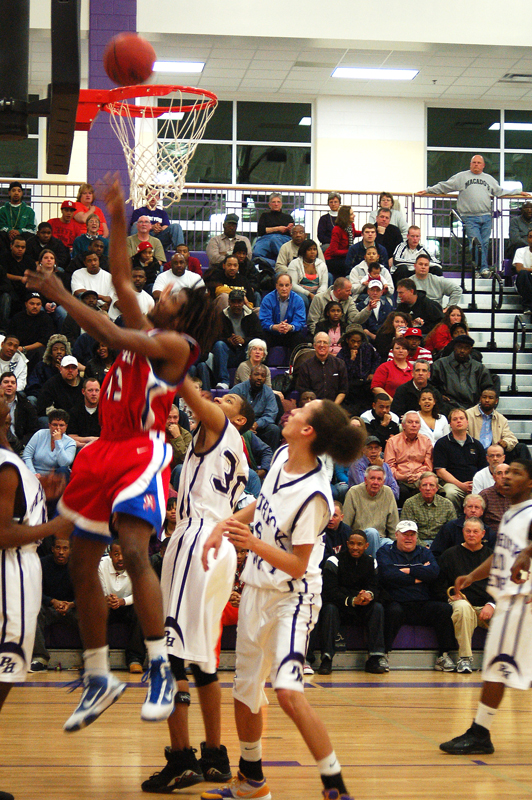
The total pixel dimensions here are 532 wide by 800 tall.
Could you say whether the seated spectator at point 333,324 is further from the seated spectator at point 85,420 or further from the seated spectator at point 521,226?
the seated spectator at point 521,226

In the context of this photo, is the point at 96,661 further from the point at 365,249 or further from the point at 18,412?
the point at 365,249

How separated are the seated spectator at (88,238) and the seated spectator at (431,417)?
5.06 m

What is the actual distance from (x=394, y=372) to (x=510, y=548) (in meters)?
6.29

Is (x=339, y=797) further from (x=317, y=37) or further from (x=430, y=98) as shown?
(x=430, y=98)

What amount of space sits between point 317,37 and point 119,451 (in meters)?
14.0

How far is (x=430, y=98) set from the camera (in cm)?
2005

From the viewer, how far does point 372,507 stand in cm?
968

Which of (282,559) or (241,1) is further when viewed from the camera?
(241,1)

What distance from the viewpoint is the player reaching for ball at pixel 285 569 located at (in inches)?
160

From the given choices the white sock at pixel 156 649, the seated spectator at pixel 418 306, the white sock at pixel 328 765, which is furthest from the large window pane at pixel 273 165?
the white sock at pixel 328 765

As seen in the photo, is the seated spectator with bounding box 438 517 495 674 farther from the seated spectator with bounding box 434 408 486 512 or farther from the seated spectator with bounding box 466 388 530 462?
the seated spectator with bounding box 466 388 530 462

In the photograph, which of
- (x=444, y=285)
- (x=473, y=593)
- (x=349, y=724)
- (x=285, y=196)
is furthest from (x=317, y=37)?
(x=349, y=724)

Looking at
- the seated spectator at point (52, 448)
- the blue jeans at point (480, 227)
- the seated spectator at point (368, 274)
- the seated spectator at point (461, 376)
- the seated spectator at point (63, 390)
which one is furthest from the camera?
the blue jeans at point (480, 227)

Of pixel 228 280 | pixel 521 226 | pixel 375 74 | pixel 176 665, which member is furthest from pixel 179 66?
pixel 176 665
